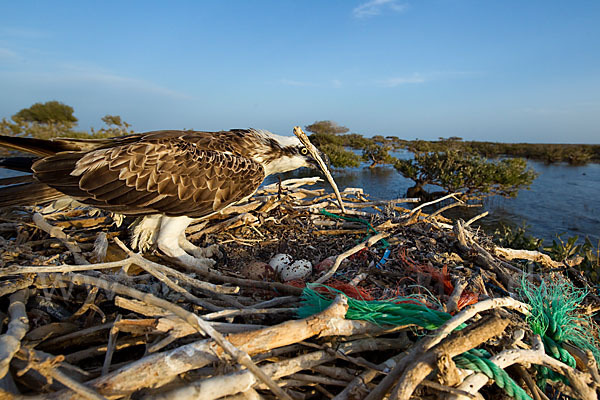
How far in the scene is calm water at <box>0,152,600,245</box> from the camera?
1160 cm

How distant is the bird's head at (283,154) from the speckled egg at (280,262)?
4.02 feet

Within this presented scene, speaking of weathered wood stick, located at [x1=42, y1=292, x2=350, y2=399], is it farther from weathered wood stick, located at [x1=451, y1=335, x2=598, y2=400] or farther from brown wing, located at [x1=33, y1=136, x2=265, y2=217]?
brown wing, located at [x1=33, y1=136, x2=265, y2=217]

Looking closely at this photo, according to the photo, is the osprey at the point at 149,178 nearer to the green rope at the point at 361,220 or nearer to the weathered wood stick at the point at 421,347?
the green rope at the point at 361,220

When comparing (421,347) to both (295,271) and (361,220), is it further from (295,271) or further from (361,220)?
(361,220)

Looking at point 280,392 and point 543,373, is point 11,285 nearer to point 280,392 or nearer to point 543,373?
point 280,392

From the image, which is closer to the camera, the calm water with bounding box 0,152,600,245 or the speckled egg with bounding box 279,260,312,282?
the speckled egg with bounding box 279,260,312,282

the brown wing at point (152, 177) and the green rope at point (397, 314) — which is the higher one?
the brown wing at point (152, 177)

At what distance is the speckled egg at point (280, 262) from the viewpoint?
2975 millimetres

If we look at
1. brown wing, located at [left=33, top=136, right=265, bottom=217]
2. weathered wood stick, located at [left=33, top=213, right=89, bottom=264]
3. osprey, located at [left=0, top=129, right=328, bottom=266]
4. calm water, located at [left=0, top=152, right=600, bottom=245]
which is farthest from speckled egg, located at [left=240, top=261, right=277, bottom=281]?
calm water, located at [left=0, top=152, right=600, bottom=245]

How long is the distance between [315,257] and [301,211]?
3.45 feet

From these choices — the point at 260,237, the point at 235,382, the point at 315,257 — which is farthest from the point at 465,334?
the point at 260,237

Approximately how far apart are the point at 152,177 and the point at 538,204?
60.6 ft

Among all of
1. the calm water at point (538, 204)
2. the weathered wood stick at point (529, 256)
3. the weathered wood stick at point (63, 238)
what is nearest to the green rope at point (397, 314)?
the weathered wood stick at point (529, 256)

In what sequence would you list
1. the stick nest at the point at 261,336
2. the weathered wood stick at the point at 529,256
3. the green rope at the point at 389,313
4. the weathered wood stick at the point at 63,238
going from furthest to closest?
the weathered wood stick at the point at 529,256 → the weathered wood stick at the point at 63,238 → the green rope at the point at 389,313 → the stick nest at the point at 261,336
